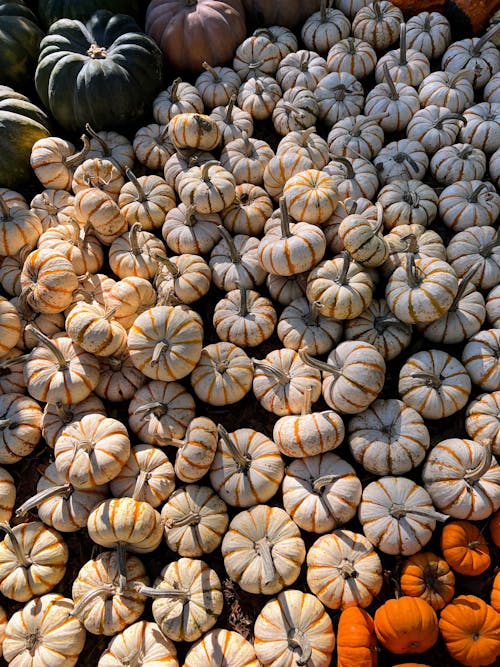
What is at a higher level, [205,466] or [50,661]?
[205,466]

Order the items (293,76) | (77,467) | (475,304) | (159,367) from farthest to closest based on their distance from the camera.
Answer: (293,76) → (475,304) → (159,367) → (77,467)

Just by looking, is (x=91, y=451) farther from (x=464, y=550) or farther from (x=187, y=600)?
(x=464, y=550)

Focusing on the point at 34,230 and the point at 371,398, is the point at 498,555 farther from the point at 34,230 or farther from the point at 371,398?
the point at 34,230

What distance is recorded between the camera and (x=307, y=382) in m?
3.54

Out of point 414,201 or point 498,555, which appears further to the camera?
point 414,201

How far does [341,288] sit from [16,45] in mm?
4307

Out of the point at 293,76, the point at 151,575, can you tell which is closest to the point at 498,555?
the point at 151,575

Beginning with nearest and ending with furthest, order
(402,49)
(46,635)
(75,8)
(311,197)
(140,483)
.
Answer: (46,635)
(140,483)
(311,197)
(402,49)
(75,8)

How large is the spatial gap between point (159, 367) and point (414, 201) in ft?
7.67

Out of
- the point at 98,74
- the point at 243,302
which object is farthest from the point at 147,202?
the point at 98,74

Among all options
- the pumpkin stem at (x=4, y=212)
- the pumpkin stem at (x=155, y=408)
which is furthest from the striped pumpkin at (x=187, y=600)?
the pumpkin stem at (x=4, y=212)

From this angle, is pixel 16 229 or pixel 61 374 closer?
pixel 61 374

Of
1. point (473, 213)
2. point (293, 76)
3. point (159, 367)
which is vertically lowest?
point (159, 367)

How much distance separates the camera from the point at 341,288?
363 centimetres
